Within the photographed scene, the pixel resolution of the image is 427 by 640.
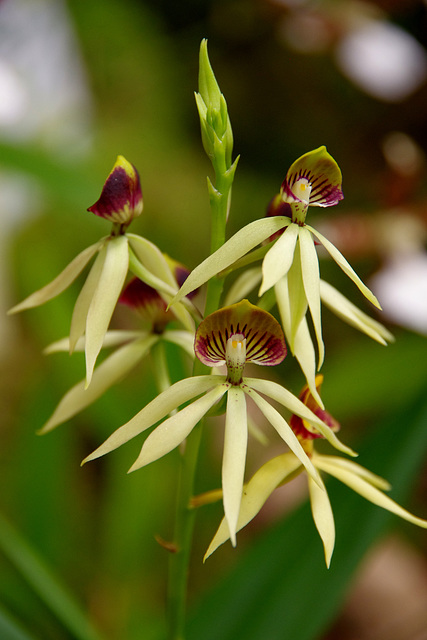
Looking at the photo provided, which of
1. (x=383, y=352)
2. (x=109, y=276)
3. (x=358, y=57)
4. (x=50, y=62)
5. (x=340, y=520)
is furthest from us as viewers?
(x=50, y=62)

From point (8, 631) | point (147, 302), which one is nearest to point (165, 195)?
point (147, 302)

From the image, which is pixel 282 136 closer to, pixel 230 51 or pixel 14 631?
pixel 230 51

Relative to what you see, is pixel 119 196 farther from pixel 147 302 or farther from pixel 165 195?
pixel 165 195

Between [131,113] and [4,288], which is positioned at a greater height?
[131,113]

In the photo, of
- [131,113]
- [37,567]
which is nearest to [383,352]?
[37,567]

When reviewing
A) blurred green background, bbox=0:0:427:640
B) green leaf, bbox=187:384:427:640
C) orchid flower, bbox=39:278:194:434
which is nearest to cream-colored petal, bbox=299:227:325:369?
orchid flower, bbox=39:278:194:434

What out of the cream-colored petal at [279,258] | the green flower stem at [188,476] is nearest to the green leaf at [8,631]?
the green flower stem at [188,476]

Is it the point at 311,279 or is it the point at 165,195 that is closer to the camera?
the point at 311,279

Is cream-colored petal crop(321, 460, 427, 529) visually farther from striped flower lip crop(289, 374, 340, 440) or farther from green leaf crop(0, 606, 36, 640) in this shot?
green leaf crop(0, 606, 36, 640)
